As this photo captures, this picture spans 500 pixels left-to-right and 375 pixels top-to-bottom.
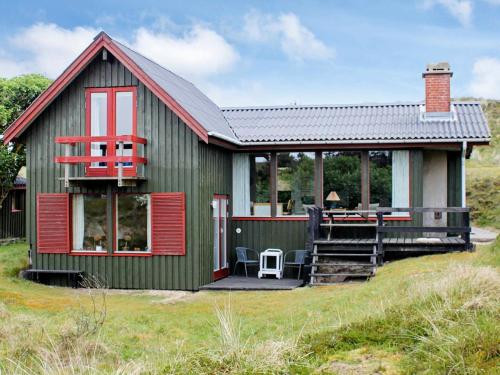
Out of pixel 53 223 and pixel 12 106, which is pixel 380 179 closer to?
pixel 53 223

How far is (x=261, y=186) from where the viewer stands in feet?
62.1

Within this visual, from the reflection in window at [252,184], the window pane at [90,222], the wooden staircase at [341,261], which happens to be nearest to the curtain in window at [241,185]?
the reflection in window at [252,184]

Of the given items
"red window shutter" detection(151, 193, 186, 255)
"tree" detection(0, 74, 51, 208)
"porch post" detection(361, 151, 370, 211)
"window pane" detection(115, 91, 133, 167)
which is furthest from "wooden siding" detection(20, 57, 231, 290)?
"tree" detection(0, 74, 51, 208)

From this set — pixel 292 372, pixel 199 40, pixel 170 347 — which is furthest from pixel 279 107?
pixel 292 372

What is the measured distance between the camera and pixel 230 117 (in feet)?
68.3

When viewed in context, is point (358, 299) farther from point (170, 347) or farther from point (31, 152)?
point (31, 152)

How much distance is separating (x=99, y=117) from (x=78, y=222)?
8.78 feet

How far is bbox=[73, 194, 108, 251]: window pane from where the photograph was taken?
55.8ft

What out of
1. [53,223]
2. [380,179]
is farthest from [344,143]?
[53,223]

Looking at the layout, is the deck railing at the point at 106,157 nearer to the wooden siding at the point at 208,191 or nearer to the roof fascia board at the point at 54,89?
the roof fascia board at the point at 54,89

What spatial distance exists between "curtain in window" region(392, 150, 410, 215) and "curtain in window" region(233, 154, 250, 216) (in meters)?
3.95

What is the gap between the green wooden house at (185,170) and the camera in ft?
53.6

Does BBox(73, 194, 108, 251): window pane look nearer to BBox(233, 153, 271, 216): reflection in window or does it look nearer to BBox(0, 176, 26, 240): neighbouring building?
BBox(233, 153, 271, 216): reflection in window

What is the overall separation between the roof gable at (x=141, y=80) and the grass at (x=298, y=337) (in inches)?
216
